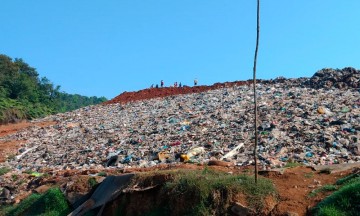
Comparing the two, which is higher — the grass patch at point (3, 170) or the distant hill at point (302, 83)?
the distant hill at point (302, 83)

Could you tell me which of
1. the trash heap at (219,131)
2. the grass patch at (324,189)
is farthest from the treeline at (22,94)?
the grass patch at (324,189)

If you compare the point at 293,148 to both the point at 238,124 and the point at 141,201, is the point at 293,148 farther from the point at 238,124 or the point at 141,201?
the point at 141,201

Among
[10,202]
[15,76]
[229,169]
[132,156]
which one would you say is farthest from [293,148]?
[15,76]

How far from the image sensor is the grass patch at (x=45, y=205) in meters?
8.03

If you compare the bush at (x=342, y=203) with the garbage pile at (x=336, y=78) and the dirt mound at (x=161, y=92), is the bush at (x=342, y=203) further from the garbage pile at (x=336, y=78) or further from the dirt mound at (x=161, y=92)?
the dirt mound at (x=161, y=92)

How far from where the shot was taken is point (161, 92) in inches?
870

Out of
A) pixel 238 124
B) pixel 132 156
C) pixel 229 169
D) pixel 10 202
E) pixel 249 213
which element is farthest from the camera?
pixel 238 124

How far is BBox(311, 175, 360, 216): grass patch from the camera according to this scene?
16.6 feet

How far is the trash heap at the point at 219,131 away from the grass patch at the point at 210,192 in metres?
2.31

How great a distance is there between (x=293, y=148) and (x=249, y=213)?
160 inches

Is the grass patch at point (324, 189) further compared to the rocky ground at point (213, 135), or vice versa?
the rocky ground at point (213, 135)

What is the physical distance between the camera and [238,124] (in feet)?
39.6

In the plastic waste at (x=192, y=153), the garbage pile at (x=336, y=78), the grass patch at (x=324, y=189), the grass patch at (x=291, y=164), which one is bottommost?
the grass patch at (x=324, y=189)

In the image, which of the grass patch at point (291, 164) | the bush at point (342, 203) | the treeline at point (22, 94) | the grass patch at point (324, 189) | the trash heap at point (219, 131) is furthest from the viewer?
the treeline at point (22, 94)
